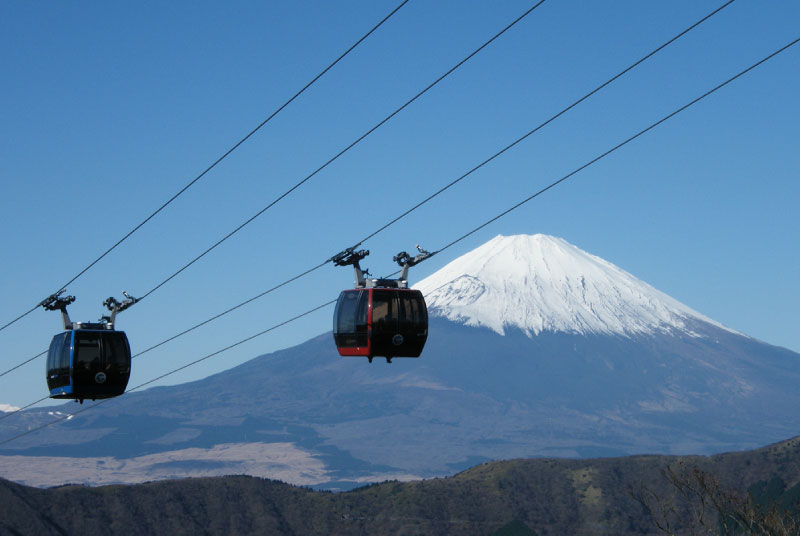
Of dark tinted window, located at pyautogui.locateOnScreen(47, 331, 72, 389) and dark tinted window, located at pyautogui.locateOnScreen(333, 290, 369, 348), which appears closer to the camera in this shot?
dark tinted window, located at pyautogui.locateOnScreen(333, 290, 369, 348)

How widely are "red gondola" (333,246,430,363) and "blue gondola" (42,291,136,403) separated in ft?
34.7

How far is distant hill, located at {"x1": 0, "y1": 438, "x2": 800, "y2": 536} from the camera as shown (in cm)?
15700

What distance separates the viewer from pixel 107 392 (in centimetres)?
4272

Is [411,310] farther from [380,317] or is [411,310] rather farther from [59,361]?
[59,361]

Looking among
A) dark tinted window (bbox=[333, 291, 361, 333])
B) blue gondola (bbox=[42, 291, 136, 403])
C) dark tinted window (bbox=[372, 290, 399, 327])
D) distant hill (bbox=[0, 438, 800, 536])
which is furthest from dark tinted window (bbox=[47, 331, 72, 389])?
distant hill (bbox=[0, 438, 800, 536])

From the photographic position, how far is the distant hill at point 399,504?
157 metres

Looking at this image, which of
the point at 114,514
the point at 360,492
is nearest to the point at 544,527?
the point at 360,492

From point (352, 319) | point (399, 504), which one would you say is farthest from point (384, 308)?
point (399, 504)

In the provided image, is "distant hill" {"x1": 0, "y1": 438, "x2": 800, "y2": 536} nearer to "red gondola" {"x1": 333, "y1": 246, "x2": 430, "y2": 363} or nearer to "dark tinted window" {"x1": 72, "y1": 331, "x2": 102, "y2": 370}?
"dark tinted window" {"x1": 72, "y1": 331, "x2": 102, "y2": 370}

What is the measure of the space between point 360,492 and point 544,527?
31.6 m

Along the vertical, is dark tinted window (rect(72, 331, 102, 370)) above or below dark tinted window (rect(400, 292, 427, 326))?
above

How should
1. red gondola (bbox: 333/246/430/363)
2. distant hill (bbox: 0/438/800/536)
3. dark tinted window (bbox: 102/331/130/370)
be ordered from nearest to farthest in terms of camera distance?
red gondola (bbox: 333/246/430/363), dark tinted window (bbox: 102/331/130/370), distant hill (bbox: 0/438/800/536)

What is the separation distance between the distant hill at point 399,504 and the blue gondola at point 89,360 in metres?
108

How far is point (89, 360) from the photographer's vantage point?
41906 millimetres
